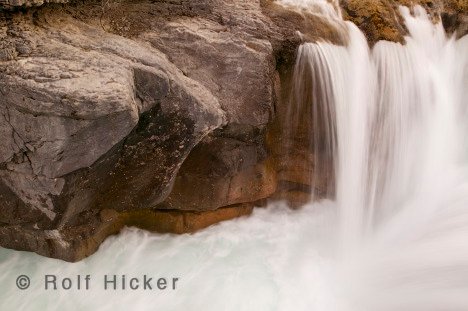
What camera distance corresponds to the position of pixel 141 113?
4.07 m

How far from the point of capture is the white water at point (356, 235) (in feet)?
15.6

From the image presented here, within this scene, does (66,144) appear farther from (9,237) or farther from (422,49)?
(422,49)

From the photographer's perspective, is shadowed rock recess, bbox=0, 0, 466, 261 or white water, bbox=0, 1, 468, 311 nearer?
shadowed rock recess, bbox=0, 0, 466, 261

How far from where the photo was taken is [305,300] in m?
4.80

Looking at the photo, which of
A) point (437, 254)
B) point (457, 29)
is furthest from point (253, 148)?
point (457, 29)

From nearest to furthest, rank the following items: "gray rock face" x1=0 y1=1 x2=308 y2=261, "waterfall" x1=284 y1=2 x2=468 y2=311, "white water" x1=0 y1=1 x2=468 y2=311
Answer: "gray rock face" x1=0 y1=1 x2=308 y2=261 → "white water" x1=0 y1=1 x2=468 y2=311 → "waterfall" x1=284 y1=2 x2=468 y2=311

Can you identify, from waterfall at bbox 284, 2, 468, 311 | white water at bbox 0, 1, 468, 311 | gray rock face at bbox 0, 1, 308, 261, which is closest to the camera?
gray rock face at bbox 0, 1, 308, 261

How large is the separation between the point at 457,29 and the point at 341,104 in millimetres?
3439
